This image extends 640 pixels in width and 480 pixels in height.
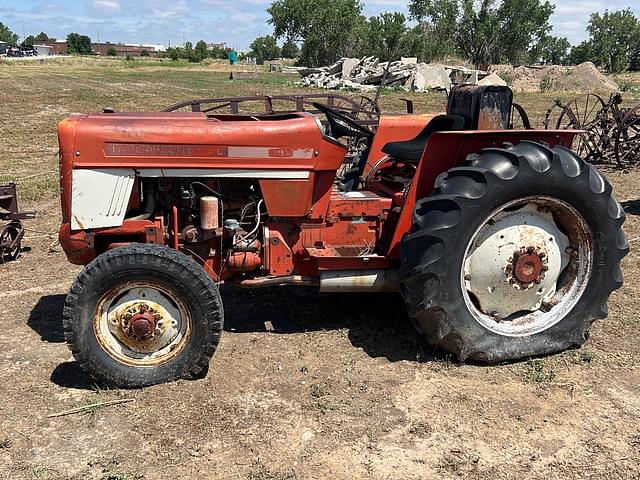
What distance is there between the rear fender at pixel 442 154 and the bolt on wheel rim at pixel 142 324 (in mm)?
1397

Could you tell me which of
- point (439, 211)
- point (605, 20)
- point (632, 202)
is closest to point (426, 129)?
point (439, 211)

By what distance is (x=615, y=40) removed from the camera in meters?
68.2

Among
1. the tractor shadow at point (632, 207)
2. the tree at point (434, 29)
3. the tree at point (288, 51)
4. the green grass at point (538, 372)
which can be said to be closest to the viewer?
the green grass at point (538, 372)

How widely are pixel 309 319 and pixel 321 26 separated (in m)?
52.8

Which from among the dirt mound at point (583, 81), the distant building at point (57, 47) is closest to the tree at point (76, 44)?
the distant building at point (57, 47)

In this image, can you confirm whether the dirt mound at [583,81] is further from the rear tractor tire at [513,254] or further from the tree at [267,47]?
the tree at [267,47]

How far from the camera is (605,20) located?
237 ft

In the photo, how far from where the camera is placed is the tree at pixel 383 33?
50.2m

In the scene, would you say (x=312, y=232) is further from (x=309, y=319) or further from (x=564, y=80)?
(x=564, y=80)

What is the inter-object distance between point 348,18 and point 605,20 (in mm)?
35863

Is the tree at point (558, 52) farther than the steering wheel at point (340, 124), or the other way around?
the tree at point (558, 52)

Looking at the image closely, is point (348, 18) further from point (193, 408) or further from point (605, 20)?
point (193, 408)

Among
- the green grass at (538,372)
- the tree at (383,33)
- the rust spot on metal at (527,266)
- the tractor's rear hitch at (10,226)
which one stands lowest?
the green grass at (538,372)

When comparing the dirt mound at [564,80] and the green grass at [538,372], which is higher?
the dirt mound at [564,80]
